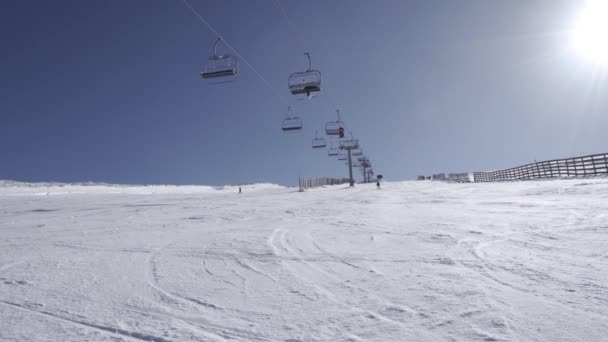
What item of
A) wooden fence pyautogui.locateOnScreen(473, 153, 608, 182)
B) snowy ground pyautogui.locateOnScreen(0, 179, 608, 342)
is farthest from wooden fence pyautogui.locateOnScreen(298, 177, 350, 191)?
snowy ground pyautogui.locateOnScreen(0, 179, 608, 342)

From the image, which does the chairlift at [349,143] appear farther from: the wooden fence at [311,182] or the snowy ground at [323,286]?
the snowy ground at [323,286]

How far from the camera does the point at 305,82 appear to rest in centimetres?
1363

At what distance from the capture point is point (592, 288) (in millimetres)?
2533

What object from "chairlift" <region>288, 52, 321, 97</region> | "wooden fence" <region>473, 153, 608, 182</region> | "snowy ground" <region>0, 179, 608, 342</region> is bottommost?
"snowy ground" <region>0, 179, 608, 342</region>

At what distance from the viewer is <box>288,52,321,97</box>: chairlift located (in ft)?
44.3

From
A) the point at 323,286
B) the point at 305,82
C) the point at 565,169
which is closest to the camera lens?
the point at 323,286

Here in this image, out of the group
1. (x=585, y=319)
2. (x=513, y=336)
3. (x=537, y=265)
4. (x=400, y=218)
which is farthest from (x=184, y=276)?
(x=400, y=218)

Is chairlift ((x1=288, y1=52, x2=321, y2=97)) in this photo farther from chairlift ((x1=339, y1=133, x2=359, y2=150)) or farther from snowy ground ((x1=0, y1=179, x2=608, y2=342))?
chairlift ((x1=339, y1=133, x2=359, y2=150))

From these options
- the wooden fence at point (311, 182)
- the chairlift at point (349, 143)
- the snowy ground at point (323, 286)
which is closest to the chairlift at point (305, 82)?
the snowy ground at point (323, 286)

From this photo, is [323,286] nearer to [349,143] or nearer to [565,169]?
[565,169]

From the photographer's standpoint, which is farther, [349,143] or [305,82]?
[349,143]

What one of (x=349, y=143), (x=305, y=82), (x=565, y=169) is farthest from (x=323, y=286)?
(x=349, y=143)

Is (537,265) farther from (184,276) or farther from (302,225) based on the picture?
(302,225)

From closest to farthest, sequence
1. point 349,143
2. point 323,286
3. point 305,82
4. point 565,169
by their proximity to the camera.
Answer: point 323,286 < point 305,82 < point 565,169 < point 349,143
